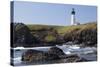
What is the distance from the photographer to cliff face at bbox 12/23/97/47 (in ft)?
7.24

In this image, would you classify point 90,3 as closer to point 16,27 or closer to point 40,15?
point 40,15

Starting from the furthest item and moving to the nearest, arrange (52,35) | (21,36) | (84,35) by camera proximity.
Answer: (84,35), (52,35), (21,36)

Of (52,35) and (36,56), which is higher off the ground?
(52,35)

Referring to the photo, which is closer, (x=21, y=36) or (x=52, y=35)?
(x=21, y=36)

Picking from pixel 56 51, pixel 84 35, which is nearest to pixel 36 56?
pixel 56 51

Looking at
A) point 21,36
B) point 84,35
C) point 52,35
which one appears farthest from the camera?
point 84,35

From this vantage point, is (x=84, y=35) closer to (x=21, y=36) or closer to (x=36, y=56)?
(x=36, y=56)

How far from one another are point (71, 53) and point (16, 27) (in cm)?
74

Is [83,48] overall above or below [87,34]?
below

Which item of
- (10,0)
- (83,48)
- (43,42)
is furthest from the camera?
(83,48)

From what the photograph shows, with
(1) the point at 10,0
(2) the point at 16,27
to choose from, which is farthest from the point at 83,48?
(1) the point at 10,0

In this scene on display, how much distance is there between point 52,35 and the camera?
7.72ft

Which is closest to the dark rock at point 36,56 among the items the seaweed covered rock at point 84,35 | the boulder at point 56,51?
the boulder at point 56,51

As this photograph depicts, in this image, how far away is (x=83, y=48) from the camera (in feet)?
8.20
